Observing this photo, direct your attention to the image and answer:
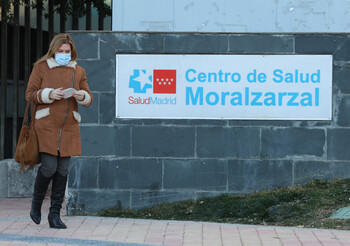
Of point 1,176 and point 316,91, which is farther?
point 1,176

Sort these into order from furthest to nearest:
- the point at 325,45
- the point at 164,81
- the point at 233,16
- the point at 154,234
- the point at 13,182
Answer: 1. the point at 13,182
2. the point at 233,16
3. the point at 164,81
4. the point at 325,45
5. the point at 154,234

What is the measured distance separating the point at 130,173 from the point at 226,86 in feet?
4.91

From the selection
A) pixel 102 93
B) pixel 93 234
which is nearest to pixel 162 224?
pixel 93 234

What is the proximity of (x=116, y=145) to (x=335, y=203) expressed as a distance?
2.54 metres

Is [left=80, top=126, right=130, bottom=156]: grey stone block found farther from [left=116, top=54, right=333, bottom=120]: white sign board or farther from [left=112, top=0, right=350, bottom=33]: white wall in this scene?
[left=112, top=0, right=350, bottom=33]: white wall

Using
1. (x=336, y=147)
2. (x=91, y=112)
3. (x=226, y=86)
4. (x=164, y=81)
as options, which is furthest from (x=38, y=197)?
(x=336, y=147)

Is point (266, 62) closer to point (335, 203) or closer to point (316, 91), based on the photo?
point (316, 91)

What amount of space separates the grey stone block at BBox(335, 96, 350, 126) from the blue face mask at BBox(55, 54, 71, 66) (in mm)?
3201

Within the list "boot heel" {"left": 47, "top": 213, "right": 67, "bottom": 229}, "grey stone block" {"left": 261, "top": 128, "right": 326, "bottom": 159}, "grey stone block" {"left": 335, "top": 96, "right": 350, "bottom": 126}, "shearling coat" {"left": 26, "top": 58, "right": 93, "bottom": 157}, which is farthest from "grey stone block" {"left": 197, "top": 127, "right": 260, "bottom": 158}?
"boot heel" {"left": 47, "top": 213, "right": 67, "bottom": 229}

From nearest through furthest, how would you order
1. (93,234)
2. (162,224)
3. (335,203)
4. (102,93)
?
(93,234)
(162,224)
(335,203)
(102,93)

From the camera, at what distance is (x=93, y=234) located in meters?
6.40

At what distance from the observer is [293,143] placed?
7938 mm

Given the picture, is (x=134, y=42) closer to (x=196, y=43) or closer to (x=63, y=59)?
(x=196, y=43)

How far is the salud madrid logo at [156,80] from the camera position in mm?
8031
